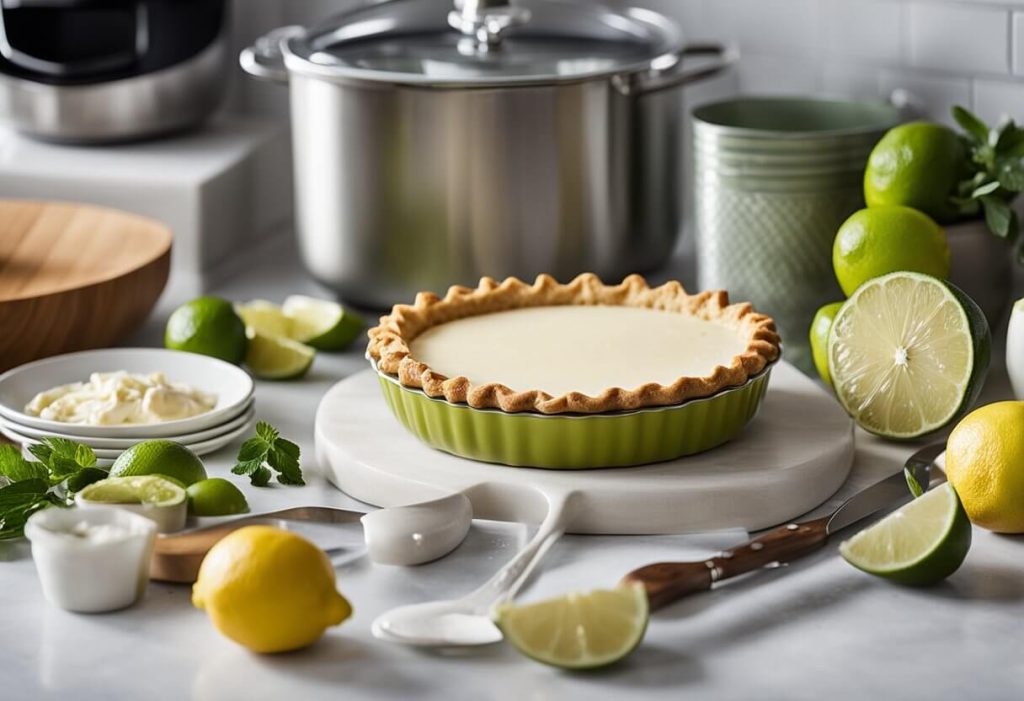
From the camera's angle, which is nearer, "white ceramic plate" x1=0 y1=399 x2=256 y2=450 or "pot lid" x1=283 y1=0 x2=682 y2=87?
"white ceramic plate" x1=0 y1=399 x2=256 y2=450

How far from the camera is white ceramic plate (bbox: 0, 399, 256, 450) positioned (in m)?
1.21

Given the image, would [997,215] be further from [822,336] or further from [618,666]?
[618,666]

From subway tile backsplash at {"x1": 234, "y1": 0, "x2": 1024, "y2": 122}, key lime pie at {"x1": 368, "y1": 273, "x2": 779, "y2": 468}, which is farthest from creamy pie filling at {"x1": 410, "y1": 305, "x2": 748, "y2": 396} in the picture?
subway tile backsplash at {"x1": 234, "y1": 0, "x2": 1024, "y2": 122}

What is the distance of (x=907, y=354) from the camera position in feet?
3.98

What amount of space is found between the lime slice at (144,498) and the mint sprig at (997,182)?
77 centimetres

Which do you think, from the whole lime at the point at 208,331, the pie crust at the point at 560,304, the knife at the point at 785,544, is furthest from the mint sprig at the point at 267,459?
the knife at the point at 785,544

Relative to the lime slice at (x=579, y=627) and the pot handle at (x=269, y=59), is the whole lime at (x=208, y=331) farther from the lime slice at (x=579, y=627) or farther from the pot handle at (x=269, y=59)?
the lime slice at (x=579, y=627)

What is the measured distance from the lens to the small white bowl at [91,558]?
0.97 metres

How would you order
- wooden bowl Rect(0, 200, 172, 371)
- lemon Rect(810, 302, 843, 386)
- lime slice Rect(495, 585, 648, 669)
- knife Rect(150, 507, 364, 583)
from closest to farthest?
lime slice Rect(495, 585, 648, 669) → knife Rect(150, 507, 364, 583) → lemon Rect(810, 302, 843, 386) → wooden bowl Rect(0, 200, 172, 371)

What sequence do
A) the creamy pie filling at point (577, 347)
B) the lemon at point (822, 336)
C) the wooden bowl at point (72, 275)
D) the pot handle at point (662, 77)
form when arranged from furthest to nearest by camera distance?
the pot handle at point (662, 77)
the wooden bowl at point (72, 275)
the lemon at point (822, 336)
the creamy pie filling at point (577, 347)

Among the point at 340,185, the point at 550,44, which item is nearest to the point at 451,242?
the point at 340,185

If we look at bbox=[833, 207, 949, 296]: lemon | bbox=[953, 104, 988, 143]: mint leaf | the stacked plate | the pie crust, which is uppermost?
bbox=[953, 104, 988, 143]: mint leaf

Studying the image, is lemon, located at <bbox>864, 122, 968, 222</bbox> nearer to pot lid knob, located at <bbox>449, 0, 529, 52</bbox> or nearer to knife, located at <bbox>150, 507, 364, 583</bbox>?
pot lid knob, located at <bbox>449, 0, 529, 52</bbox>

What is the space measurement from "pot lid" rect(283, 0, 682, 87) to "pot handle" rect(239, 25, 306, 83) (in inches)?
1.3
